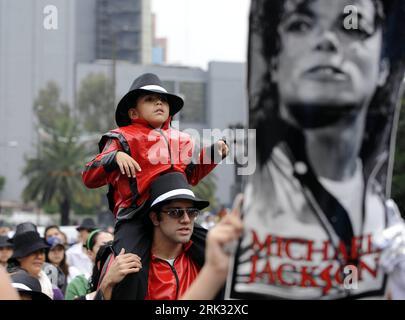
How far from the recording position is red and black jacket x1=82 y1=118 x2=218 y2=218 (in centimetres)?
520

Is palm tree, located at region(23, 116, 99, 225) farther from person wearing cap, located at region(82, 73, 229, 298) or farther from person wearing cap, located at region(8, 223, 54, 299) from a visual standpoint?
person wearing cap, located at region(82, 73, 229, 298)

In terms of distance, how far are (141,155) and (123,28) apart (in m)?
106

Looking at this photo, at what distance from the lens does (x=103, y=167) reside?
5066 mm

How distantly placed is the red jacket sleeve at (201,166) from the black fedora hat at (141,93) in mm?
354

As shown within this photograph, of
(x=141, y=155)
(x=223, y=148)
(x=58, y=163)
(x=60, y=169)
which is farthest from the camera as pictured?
(x=60, y=169)

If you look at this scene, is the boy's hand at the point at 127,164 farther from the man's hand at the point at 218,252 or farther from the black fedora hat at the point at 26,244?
the black fedora hat at the point at 26,244

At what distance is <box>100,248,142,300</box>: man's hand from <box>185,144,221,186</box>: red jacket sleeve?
68cm

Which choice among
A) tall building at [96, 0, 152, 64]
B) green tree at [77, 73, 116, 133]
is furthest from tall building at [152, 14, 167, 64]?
green tree at [77, 73, 116, 133]

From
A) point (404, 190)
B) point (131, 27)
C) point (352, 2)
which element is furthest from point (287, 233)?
point (131, 27)

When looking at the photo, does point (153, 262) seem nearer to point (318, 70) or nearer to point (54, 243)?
point (318, 70)

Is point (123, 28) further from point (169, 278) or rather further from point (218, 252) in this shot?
point (218, 252)

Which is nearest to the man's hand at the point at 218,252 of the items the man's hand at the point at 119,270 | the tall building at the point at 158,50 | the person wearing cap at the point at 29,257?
the man's hand at the point at 119,270

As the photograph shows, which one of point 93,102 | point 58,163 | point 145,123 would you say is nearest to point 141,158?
point 145,123

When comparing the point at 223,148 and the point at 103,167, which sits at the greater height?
the point at 223,148
